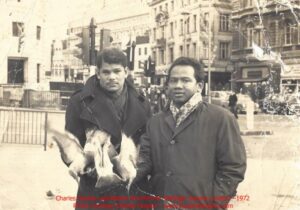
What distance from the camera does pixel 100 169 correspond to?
9.48ft

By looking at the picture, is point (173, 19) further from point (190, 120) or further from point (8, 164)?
point (190, 120)

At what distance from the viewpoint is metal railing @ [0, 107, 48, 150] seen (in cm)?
1109

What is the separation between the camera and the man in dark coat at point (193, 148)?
256 centimetres

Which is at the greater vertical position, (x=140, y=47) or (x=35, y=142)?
(x=140, y=47)

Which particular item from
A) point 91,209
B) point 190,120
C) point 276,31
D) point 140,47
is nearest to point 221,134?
point 190,120

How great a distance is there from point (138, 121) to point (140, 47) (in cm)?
404

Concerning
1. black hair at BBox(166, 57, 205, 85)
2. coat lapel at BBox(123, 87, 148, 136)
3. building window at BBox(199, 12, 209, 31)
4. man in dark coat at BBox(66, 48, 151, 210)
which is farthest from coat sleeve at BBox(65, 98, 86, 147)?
building window at BBox(199, 12, 209, 31)

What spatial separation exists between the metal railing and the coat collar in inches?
314

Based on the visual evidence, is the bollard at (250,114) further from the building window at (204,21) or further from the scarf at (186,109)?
the scarf at (186,109)

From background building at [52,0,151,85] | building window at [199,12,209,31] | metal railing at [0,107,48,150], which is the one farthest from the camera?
metal railing at [0,107,48,150]

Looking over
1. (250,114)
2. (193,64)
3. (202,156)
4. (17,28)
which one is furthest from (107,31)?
(250,114)

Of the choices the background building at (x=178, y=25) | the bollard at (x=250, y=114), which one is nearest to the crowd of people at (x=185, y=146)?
the background building at (x=178, y=25)

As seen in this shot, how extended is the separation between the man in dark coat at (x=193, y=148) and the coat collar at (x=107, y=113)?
1.01ft

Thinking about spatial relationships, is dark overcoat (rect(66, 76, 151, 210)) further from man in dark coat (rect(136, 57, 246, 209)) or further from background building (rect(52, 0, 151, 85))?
background building (rect(52, 0, 151, 85))
